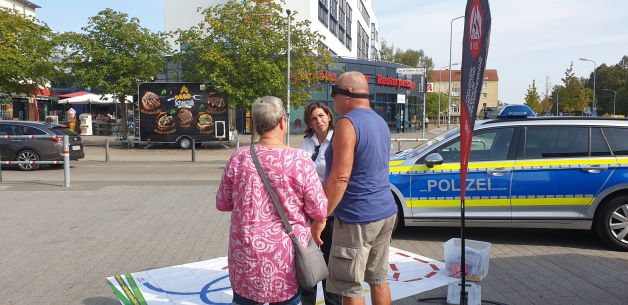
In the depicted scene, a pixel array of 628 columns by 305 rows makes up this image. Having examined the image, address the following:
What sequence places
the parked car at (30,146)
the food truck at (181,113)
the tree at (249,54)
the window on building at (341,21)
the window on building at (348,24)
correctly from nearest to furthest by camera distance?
the parked car at (30,146), the tree at (249,54), the food truck at (181,113), the window on building at (341,21), the window on building at (348,24)

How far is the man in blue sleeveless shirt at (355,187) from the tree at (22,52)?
23543 millimetres

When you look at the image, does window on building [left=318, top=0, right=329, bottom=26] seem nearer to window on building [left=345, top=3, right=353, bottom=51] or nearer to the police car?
window on building [left=345, top=3, right=353, bottom=51]

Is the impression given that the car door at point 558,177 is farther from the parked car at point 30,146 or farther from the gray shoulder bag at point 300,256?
the parked car at point 30,146

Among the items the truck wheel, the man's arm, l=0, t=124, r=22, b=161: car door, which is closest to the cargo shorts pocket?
the man's arm

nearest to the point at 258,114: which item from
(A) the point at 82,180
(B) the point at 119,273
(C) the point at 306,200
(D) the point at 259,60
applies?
(C) the point at 306,200

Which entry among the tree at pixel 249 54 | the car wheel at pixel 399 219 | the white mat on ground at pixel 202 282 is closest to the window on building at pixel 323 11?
the tree at pixel 249 54

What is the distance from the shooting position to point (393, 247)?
6.26 metres

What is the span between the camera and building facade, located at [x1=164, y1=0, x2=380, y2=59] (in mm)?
36750

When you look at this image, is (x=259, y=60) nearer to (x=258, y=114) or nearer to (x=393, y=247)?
(x=393, y=247)

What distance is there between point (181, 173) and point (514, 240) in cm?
1022

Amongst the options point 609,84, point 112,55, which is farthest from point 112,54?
point 609,84

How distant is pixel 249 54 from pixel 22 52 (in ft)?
34.9

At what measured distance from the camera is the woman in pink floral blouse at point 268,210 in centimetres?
270

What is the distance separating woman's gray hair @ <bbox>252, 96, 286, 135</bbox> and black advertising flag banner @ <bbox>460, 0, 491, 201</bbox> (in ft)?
5.41
